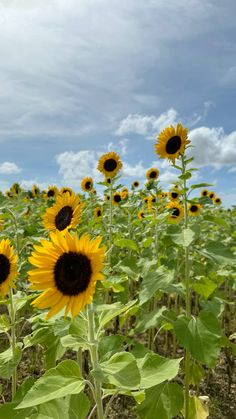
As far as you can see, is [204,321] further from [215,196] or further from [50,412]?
[215,196]

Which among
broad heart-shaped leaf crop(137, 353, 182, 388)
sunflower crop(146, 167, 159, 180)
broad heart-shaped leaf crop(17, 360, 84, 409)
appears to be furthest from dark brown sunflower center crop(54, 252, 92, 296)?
sunflower crop(146, 167, 159, 180)

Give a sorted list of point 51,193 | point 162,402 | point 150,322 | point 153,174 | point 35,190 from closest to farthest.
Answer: point 162,402 → point 150,322 → point 153,174 → point 51,193 → point 35,190

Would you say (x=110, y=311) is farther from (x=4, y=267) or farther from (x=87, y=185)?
(x=87, y=185)

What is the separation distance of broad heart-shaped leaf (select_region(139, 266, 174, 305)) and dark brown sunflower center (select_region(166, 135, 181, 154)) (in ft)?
4.77

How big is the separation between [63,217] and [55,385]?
5.08ft

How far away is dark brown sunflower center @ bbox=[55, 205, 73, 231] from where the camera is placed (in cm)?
329

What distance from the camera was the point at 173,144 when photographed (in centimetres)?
461

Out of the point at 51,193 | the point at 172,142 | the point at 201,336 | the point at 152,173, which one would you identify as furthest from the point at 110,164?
the point at 201,336

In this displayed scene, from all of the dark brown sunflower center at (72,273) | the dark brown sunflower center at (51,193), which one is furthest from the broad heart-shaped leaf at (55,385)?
the dark brown sunflower center at (51,193)

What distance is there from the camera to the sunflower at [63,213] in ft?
10.9

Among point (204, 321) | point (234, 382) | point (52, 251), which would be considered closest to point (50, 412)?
point (52, 251)

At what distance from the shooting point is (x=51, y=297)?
222cm

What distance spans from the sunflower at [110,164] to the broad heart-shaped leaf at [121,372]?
5.19m

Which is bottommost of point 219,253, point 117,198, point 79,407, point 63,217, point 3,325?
point 79,407
